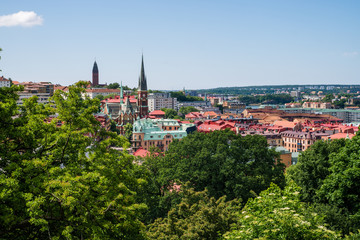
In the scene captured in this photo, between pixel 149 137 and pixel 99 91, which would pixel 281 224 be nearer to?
pixel 149 137

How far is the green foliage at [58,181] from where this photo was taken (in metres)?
10.5

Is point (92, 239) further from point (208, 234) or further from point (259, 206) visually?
point (208, 234)

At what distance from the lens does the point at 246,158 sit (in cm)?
2922

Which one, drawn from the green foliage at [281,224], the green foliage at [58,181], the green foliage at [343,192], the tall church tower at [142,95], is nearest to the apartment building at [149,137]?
the tall church tower at [142,95]

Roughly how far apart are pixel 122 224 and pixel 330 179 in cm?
1357

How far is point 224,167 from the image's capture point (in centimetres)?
2791

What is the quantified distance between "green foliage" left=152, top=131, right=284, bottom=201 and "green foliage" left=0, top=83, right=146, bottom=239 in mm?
13537

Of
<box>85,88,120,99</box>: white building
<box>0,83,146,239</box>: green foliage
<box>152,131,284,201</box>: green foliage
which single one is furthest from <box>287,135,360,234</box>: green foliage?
<box>85,88,120,99</box>: white building

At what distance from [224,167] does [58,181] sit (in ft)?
60.3

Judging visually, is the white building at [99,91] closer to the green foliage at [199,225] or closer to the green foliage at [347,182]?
the green foliage at [347,182]

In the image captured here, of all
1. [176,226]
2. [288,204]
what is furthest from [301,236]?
[176,226]

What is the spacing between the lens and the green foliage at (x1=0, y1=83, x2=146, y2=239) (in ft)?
34.4

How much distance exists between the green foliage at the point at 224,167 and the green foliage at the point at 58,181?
13.5m

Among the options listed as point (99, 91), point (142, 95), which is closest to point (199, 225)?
point (142, 95)
